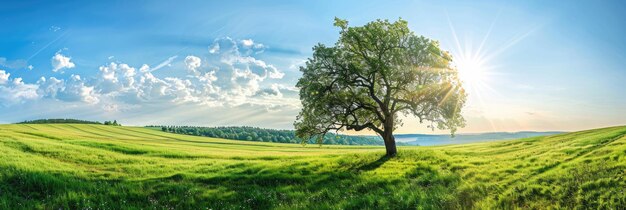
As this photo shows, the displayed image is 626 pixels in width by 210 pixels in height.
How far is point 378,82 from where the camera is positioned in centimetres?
3081

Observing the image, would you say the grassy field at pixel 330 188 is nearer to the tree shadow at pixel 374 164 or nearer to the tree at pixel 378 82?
the tree shadow at pixel 374 164

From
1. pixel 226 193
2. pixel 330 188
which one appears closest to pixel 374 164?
pixel 330 188

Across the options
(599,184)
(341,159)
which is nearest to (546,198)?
(599,184)

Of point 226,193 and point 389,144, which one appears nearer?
point 226,193

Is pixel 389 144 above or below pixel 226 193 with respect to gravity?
above

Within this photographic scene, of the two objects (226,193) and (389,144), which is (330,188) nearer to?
(226,193)

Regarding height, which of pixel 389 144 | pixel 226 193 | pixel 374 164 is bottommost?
pixel 226 193

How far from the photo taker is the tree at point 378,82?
96.5ft

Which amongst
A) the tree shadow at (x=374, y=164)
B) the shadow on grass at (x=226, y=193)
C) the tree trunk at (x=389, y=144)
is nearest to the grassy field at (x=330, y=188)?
the shadow on grass at (x=226, y=193)

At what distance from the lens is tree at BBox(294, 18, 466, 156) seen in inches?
1158

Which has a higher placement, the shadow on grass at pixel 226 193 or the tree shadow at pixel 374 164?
the tree shadow at pixel 374 164

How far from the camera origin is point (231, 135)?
516ft

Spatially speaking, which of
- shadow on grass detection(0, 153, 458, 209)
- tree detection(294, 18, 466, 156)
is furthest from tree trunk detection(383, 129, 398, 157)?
shadow on grass detection(0, 153, 458, 209)

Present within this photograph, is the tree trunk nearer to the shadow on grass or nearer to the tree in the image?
the tree
